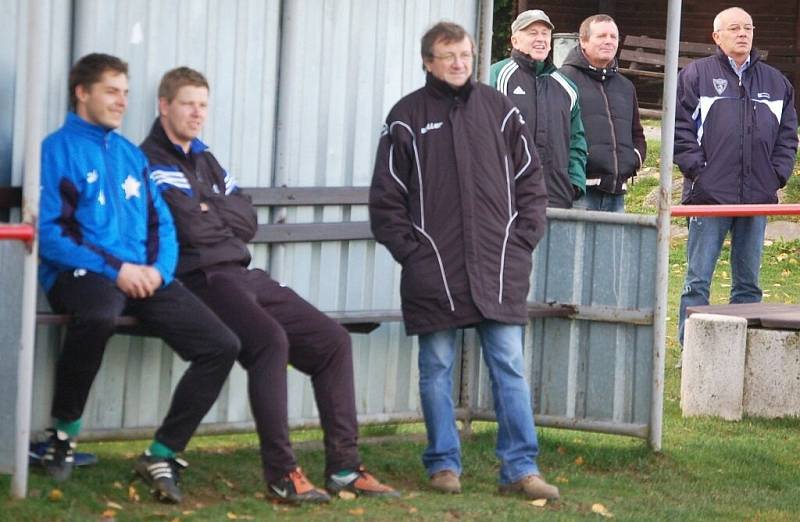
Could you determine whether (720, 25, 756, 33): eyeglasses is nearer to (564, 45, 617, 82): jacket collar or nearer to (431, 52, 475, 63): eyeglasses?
(564, 45, 617, 82): jacket collar

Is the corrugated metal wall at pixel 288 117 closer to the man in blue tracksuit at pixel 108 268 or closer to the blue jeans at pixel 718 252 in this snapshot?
the man in blue tracksuit at pixel 108 268

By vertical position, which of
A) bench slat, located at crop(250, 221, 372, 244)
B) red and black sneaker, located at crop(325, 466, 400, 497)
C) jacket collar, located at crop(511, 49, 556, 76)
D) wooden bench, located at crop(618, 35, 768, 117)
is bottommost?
red and black sneaker, located at crop(325, 466, 400, 497)

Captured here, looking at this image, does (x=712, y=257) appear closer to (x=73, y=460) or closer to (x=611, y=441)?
(x=611, y=441)

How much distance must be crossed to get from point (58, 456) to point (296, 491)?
0.92 meters

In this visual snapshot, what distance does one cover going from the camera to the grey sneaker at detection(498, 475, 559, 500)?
7055mm

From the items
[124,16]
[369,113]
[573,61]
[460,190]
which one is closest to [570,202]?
[573,61]

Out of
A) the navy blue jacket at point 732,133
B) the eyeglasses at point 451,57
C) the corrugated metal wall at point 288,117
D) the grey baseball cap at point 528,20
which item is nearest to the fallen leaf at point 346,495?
the corrugated metal wall at point 288,117

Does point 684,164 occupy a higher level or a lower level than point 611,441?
higher

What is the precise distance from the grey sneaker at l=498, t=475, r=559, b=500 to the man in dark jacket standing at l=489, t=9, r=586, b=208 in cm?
222

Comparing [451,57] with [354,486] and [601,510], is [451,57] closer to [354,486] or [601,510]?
[354,486]

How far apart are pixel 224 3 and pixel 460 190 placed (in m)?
1.36

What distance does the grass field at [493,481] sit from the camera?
21.5 ft

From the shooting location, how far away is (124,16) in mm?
7094

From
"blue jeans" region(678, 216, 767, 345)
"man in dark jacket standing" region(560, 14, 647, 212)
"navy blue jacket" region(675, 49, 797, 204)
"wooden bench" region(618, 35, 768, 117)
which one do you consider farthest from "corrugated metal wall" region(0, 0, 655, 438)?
"wooden bench" region(618, 35, 768, 117)
